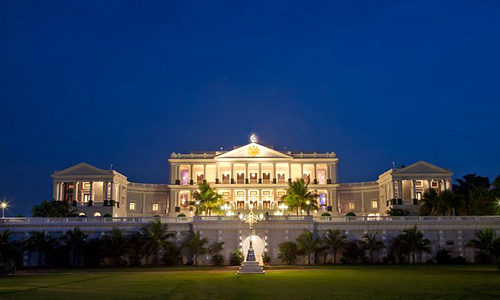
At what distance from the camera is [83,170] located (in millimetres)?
93250

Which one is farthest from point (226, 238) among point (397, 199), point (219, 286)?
point (397, 199)

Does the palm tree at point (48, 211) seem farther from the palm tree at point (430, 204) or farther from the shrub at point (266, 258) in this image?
the palm tree at point (430, 204)

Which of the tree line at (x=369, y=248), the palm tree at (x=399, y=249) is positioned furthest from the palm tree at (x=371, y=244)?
the palm tree at (x=399, y=249)

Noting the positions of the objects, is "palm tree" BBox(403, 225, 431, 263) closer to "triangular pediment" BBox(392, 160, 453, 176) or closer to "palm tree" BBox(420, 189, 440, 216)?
"palm tree" BBox(420, 189, 440, 216)

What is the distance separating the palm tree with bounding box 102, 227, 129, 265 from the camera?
5953 centimetres

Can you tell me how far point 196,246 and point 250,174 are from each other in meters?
44.5

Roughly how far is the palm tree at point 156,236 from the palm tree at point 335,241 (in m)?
17.8

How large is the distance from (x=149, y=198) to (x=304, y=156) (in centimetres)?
3053

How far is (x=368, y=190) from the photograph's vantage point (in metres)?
104

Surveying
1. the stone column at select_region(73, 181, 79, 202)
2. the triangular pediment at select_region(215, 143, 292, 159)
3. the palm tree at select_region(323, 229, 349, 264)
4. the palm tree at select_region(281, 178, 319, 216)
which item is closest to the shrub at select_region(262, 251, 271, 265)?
the palm tree at select_region(323, 229, 349, 264)

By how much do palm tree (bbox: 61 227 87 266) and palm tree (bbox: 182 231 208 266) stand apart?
11.5 meters

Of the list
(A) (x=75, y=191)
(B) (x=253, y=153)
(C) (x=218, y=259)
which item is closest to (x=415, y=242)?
(C) (x=218, y=259)

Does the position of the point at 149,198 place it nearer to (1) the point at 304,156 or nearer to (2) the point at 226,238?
(1) the point at 304,156

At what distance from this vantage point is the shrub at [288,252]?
6022cm
